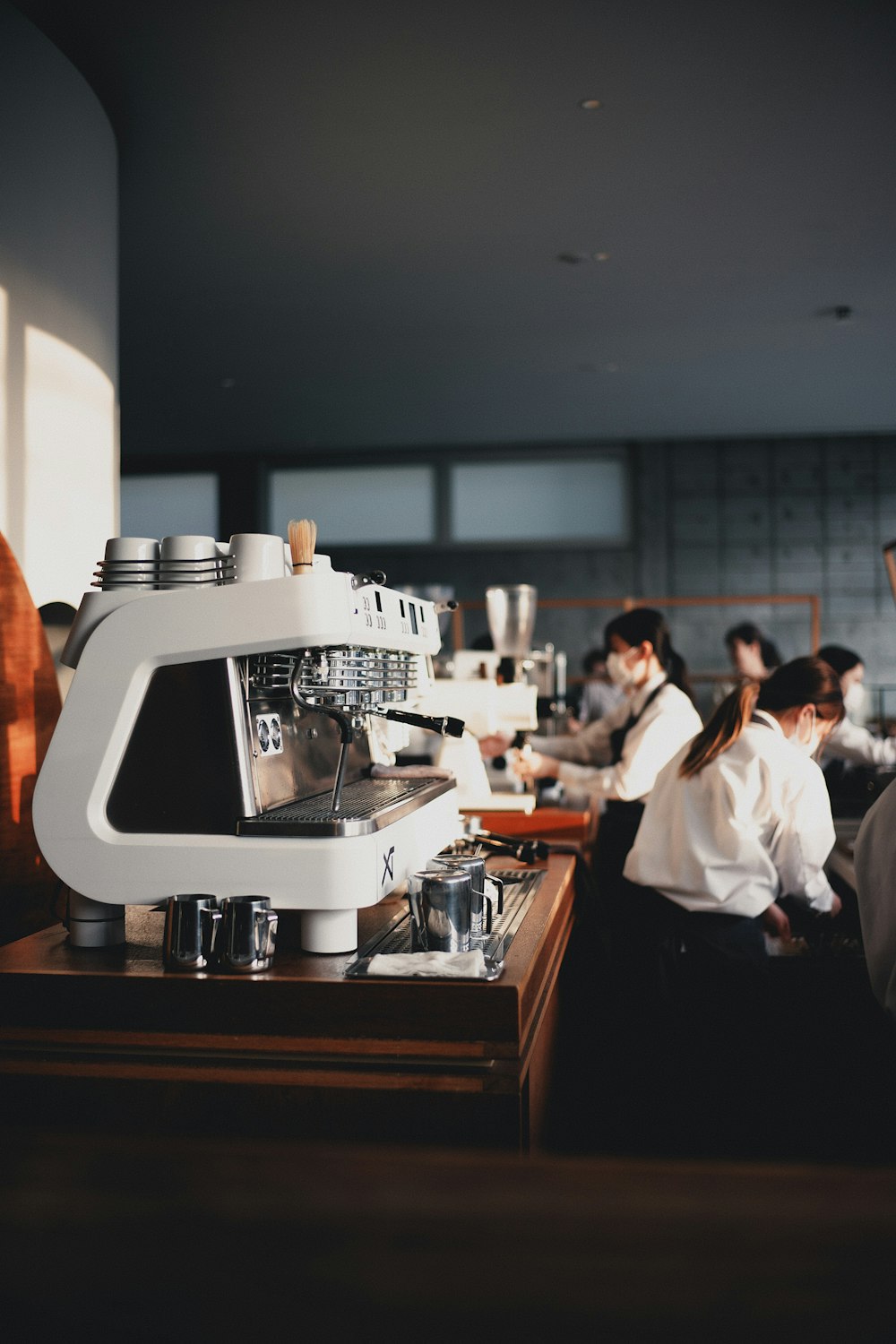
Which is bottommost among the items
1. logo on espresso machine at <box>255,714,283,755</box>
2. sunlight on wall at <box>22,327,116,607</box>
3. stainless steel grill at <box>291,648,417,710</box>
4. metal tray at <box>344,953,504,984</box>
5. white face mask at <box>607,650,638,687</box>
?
metal tray at <box>344,953,504,984</box>

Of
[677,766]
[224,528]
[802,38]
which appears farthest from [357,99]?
[224,528]

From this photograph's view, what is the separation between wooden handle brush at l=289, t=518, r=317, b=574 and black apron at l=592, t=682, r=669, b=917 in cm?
244

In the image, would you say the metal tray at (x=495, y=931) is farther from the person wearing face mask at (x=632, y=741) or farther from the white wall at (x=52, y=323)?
the person wearing face mask at (x=632, y=741)

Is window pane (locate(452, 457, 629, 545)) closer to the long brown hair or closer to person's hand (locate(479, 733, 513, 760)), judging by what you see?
person's hand (locate(479, 733, 513, 760))

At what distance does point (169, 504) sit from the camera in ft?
29.6

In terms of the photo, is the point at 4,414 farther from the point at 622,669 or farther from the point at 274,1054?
the point at 622,669

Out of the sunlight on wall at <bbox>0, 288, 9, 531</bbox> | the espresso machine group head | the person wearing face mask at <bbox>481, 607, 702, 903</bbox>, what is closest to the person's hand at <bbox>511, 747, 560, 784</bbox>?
the person wearing face mask at <bbox>481, 607, 702, 903</bbox>

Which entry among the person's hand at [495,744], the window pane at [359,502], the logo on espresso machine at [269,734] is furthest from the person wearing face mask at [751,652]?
the logo on espresso machine at [269,734]

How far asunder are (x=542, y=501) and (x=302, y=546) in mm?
7249

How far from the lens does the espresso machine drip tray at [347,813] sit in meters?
1.42

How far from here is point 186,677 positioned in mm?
1502

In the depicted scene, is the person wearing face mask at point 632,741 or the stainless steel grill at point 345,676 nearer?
the stainless steel grill at point 345,676

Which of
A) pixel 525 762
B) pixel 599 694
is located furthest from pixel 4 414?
pixel 599 694

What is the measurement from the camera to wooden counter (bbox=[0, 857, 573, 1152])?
1309 millimetres
